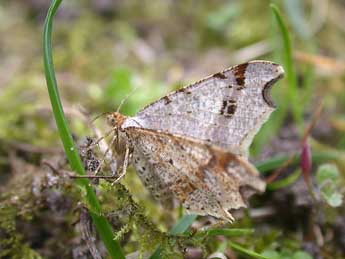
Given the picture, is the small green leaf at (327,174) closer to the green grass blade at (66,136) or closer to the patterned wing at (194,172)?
the patterned wing at (194,172)

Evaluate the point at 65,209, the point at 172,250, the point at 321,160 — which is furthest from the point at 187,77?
the point at 172,250

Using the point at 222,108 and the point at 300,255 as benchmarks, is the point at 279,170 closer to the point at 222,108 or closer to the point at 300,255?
the point at 300,255

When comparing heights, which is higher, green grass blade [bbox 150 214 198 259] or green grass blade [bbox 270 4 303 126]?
green grass blade [bbox 270 4 303 126]

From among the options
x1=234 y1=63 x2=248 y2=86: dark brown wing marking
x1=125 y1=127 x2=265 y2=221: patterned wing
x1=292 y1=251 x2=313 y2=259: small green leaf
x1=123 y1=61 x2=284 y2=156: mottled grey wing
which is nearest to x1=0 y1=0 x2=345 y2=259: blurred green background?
x1=292 y1=251 x2=313 y2=259: small green leaf

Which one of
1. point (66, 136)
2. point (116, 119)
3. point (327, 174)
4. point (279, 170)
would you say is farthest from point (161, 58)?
point (66, 136)

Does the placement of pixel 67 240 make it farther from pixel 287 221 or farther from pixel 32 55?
pixel 32 55

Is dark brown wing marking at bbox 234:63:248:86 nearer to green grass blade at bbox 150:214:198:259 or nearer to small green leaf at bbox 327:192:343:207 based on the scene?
green grass blade at bbox 150:214:198:259
